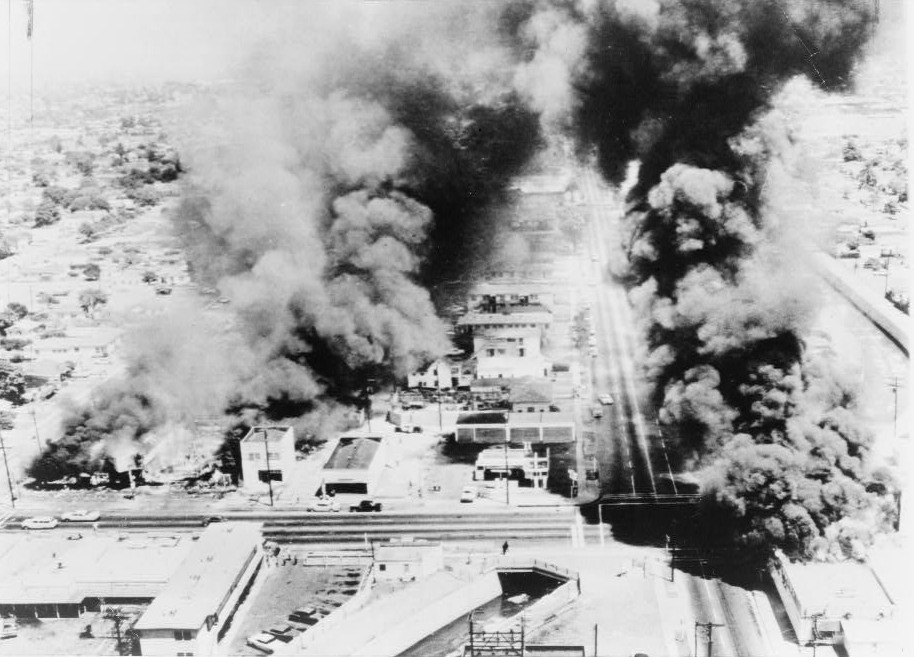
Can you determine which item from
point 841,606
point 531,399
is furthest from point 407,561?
point 841,606

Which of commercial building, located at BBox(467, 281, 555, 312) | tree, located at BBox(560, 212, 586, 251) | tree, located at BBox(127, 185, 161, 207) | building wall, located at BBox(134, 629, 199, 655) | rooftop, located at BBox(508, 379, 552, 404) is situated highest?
tree, located at BBox(127, 185, 161, 207)

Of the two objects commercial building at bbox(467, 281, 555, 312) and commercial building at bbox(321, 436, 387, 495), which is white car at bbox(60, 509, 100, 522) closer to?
commercial building at bbox(321, 436, 387, 495)

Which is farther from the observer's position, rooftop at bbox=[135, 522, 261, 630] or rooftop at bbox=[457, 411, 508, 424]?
rooftop at bbox=[457, 411, 508, 424]

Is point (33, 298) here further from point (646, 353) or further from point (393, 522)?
point (646, 353)

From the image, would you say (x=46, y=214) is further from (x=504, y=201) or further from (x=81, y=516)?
(x=81, y=516)

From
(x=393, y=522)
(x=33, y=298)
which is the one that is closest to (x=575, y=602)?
(x=393, y=522)

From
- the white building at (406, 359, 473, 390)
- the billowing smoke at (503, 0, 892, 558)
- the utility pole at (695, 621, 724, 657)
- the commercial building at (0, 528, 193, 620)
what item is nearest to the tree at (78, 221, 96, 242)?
the white building at (406, 359, 473, 390)

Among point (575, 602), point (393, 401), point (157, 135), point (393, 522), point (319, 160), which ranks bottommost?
point (575, 602)
